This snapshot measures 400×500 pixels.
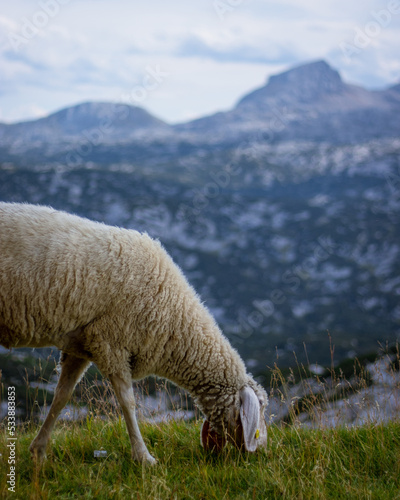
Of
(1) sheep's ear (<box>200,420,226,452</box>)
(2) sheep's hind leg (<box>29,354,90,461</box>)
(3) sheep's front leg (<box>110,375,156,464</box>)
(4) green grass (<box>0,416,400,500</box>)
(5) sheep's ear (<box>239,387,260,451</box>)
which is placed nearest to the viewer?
(4) green grass (<box>0,416,400,500</box>)

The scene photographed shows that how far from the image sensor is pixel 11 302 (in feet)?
17.7

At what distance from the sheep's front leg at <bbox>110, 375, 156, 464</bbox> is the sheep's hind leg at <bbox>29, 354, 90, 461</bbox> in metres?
0.60

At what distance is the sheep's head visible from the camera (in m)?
5.89

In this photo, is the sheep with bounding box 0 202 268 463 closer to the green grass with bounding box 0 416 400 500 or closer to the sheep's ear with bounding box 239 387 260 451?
the sheep's ear with bounding box 239 387 260 451

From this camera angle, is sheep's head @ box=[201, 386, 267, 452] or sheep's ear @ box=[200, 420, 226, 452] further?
sheep's ear @ box=[200, 420, 226, 452]

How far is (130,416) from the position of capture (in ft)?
18.8

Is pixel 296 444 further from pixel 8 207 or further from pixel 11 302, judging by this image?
pixel 8 207

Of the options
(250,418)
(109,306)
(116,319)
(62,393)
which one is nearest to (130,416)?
(62,393)

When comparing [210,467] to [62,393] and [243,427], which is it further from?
[62,393]

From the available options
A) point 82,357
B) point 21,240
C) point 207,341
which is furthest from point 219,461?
point 21,240

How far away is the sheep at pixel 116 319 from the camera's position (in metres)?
5.55

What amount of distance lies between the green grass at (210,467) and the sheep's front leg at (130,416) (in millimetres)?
142

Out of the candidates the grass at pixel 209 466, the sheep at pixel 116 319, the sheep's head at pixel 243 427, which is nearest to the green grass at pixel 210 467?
the grass at pixel 209 466

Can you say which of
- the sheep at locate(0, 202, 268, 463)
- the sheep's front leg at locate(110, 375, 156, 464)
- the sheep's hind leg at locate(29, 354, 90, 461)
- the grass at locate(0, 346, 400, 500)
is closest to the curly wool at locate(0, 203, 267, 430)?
the sheep at locate(0, 202, 268, 463)
